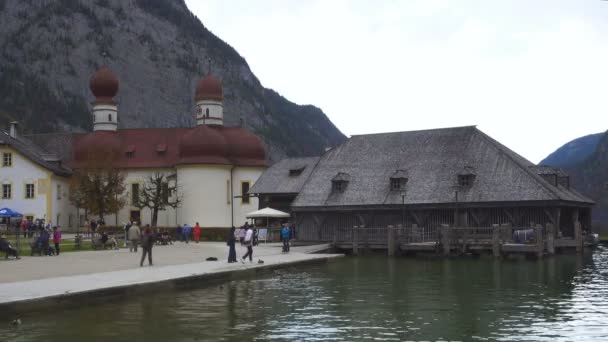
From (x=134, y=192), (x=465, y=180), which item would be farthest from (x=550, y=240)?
(x=134, y=192)

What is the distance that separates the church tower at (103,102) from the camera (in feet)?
285

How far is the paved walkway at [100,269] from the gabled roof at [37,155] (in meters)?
33.4

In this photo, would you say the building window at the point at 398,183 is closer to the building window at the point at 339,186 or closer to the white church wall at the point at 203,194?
the building window at the point at 339,186

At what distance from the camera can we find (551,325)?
21.4 meters

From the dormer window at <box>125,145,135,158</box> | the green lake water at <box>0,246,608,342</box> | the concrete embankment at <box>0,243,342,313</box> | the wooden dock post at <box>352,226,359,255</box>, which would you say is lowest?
the green lake water at <box>0,246,608,342</box>

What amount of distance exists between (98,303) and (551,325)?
13519mm

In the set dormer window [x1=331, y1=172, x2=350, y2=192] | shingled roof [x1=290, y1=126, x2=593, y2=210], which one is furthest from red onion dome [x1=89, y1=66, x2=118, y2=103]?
dormer window [x1=331, y1=172, x2=350, y2=192]

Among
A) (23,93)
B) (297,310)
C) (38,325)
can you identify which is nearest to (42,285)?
(38,325)

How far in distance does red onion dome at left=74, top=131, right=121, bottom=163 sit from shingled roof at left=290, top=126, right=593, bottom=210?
2751 centimetres

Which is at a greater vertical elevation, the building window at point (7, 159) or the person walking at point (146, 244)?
the building window at point (7, 159)

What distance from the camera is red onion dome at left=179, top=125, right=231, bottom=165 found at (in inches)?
3088

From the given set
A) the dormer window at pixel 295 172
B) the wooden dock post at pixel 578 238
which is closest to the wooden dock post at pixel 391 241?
the wooden dock post at pixel 578 238

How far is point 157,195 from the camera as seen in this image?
75625 mm

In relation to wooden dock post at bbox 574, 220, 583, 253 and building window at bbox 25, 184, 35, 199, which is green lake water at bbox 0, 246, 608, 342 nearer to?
wooden dock post at bbox 574, 220, 583, 253
